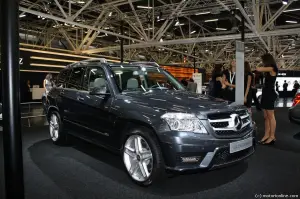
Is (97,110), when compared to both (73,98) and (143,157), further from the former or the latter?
(143,157)

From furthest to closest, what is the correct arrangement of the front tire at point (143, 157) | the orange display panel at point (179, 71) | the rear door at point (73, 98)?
the orange display panel at point (179, 71), the rear door at point (73, 98), the front tire at point (143, 157)

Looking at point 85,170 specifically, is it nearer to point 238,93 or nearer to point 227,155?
point 227,155

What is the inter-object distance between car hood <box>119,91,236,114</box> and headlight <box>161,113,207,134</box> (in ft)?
0.24

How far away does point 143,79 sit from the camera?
4438 mm

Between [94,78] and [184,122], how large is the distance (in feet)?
6.61

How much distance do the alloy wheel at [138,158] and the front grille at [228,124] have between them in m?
0.84

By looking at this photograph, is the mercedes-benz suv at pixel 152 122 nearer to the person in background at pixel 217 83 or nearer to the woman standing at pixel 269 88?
the woman standing at pixel 269 88

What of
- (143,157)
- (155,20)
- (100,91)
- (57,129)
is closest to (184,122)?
(143,157)

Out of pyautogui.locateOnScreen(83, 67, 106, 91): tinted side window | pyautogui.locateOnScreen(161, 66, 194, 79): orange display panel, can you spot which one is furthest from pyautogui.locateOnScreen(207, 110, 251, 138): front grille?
pyautogui.locateOnScreen(161, 66, 194, 79): orange display panel

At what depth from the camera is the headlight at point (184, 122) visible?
3.07 metres

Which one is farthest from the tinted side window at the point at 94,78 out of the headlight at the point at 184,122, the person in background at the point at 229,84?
the person in background at the point at 229,84

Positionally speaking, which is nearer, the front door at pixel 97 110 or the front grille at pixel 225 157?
the front grille at pixel 225 157

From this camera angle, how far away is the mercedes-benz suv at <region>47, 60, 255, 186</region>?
9.96 ft

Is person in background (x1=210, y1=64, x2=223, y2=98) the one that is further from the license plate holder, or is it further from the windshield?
the license plate holder
